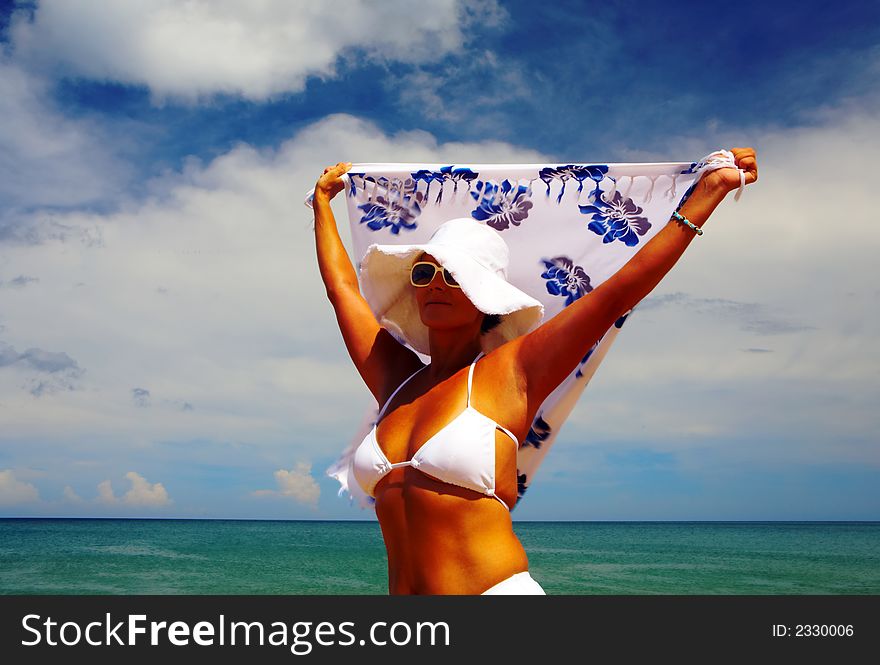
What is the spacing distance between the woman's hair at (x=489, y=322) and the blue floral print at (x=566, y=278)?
347 millimetres

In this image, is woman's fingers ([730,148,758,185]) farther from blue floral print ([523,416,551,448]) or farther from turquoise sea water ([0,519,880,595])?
turquoise sea water ([0,519,880,595])

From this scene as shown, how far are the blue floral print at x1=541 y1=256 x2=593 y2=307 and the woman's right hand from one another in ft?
3.55

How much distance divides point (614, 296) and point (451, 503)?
37.2 inches

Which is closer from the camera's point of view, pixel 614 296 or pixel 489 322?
pixel 614 296

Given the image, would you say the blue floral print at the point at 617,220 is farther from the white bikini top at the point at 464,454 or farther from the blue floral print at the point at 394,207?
the white bikini top at the point at 464,454

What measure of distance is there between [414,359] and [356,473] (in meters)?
0.68

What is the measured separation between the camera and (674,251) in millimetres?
3047

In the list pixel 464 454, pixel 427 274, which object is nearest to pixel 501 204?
pixel 427 274

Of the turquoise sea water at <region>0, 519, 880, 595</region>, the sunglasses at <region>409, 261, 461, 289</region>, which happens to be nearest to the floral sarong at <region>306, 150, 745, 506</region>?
the sunglasses at <region>409, 261, 461, 289</region>

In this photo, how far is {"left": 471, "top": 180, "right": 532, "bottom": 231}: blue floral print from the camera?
393cm

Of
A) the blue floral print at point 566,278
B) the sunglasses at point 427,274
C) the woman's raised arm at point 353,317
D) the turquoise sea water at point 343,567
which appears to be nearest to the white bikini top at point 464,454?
the sunglasses at point 427,274

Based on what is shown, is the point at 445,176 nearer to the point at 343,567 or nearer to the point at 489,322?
the point at 489,322

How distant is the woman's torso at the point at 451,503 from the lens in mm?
3025

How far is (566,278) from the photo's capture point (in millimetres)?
3826
